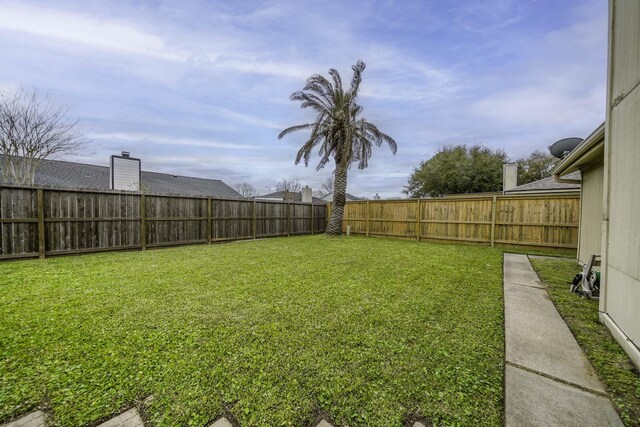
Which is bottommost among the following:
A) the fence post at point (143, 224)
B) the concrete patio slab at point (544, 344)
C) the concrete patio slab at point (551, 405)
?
the concrete patio slab at point (544, 344)

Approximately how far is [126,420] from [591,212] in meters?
7.49

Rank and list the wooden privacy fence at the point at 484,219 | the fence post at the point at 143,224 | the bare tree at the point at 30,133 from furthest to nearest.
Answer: the bare tree at the point at 30,133 < the wooden privacy fence at the point at 484,219 < the fence post at the point at 143,224

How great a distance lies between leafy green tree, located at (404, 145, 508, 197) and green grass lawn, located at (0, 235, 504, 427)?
69.9ft

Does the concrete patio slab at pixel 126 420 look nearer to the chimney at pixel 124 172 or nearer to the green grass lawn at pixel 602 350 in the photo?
the green grass lawn at pixel 602 350

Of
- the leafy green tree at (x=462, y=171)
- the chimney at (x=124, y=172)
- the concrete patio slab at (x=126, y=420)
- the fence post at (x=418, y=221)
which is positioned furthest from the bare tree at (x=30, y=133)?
the leafy green tree at (x=462, y=171)

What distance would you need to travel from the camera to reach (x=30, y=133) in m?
11.4

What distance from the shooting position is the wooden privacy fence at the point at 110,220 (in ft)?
18.0

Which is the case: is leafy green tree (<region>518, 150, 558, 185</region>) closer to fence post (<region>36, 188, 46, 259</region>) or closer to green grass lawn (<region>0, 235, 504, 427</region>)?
green grass lawn (<region>0, 235, 504, 427</region>)

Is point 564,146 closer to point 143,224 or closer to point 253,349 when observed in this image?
point 253,349

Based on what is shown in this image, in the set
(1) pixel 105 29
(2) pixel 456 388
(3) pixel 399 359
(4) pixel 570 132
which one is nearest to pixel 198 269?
(3) pixel 399 359

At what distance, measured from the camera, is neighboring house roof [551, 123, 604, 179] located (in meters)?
3.41

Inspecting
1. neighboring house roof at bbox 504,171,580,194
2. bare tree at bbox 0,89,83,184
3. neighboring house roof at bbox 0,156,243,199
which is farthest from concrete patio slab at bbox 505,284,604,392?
bare tree at bbox 0,89,83,184

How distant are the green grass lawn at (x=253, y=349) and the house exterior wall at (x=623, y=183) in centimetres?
92

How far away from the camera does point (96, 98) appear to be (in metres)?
9.88
